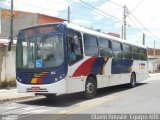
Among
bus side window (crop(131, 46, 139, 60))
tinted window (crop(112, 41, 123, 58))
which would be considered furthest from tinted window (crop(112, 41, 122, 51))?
bus side window (crop(131, 46, 139, 60))

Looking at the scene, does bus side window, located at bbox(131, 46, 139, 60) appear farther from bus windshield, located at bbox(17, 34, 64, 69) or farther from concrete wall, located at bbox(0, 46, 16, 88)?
bus windshield, located at bbox(17, 34, 64, 69)

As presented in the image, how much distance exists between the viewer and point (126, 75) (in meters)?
21.8

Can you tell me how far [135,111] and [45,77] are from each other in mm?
3820

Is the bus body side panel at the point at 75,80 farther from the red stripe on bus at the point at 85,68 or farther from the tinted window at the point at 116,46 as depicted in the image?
the tinted window at the point at 116,46

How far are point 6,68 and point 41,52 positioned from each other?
284 inches

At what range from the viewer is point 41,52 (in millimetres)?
14242

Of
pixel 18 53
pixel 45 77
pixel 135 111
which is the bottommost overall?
pixel 135 111

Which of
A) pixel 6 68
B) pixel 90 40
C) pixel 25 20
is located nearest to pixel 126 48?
pixel 90 40

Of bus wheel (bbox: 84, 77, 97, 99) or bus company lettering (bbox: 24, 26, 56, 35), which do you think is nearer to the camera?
bus company lettering (bbox: 24, 26, 56, 35)

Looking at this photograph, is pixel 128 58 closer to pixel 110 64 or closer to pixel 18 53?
pixel 110 64

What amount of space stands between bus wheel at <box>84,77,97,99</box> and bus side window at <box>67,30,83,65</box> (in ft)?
4.45

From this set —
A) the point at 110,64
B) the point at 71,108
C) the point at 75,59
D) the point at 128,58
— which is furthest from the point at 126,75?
the point at 71,108

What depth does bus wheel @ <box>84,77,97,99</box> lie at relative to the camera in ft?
52.0

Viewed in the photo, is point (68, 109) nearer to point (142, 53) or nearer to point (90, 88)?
point (90, 88)
